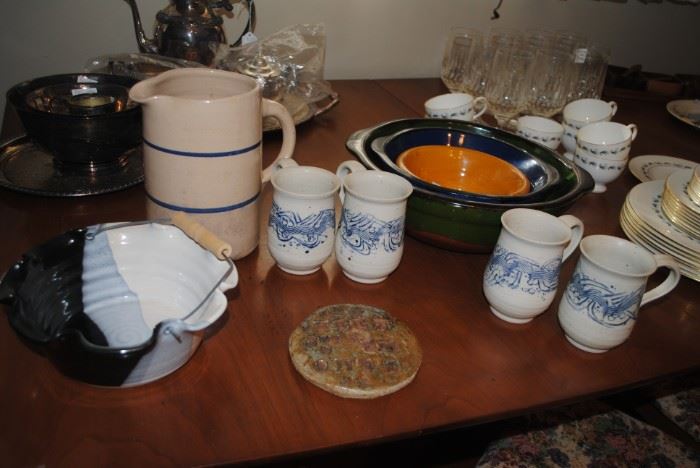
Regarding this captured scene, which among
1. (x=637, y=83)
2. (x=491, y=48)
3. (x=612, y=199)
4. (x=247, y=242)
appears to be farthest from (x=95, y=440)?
(x=637, y=83)

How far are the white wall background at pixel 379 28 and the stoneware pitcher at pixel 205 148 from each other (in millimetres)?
795

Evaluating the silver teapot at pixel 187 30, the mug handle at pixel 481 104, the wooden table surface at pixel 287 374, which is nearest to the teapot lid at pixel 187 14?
the silver teapot at pixel 187 30

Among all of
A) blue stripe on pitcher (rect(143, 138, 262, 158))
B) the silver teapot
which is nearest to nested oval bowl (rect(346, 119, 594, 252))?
blue stripe on pitcher (rect(143, 138, 262, 158))

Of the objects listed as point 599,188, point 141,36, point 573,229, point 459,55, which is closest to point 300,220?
point 573,229

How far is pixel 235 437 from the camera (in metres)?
0.52

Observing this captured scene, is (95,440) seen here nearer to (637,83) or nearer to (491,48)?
(491,48)

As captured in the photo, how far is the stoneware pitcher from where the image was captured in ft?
2.10

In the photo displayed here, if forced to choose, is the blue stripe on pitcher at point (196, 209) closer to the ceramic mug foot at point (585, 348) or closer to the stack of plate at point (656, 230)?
the ceramic mug foot at point (585, 348)

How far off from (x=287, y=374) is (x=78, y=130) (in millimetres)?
489

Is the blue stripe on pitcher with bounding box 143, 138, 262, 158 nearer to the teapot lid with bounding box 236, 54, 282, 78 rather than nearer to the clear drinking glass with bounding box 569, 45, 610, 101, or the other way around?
the teapot lid with bounding box 236, 54, 282, 78

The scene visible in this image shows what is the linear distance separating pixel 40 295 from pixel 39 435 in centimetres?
14

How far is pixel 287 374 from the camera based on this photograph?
60cm

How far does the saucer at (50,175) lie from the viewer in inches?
33.2

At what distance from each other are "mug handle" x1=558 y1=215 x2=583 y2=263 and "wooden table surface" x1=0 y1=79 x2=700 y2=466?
0.09 metres
